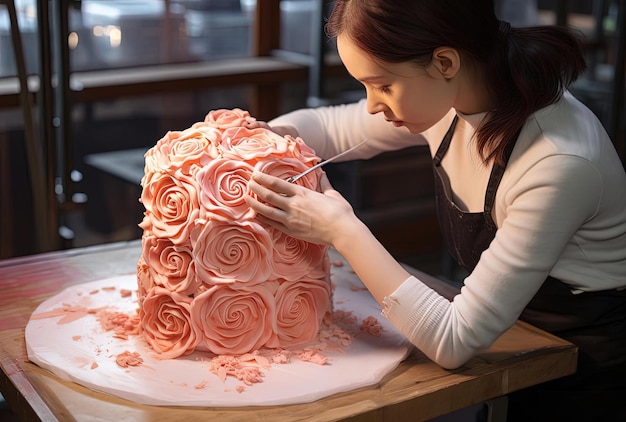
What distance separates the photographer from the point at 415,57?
143 cm

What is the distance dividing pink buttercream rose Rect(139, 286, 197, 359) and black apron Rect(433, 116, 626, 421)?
576 mm

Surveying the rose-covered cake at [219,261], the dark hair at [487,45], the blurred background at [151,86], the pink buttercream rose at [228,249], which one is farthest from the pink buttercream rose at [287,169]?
the blurred background at [151,86]

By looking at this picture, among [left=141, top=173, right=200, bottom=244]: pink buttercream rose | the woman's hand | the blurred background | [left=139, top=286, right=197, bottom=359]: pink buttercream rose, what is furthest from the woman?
the blurred background

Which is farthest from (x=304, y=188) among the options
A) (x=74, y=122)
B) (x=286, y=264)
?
(x=74, y=122)

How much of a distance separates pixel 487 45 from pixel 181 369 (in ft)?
2.46

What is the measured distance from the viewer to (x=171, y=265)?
1.45 metres

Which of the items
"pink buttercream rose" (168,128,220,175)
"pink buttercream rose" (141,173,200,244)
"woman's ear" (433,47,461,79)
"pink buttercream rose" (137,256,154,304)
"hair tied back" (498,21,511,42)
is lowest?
"pink buttercream rose" (137,256,154,304)

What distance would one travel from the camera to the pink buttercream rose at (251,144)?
1494 mm

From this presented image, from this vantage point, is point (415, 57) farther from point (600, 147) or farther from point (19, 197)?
point (19, 197)

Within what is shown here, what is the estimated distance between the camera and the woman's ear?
4.71 feet

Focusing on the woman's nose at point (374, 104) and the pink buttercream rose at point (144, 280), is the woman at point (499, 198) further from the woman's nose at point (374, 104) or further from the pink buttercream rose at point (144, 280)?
the pink buttercream rose at point (144, 280)

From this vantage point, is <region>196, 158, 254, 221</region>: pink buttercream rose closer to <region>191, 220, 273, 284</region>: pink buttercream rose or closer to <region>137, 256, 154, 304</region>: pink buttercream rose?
<region>191, 220, 273, 284</region>: pink buttercream rose

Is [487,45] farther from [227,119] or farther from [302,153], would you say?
[227,119]

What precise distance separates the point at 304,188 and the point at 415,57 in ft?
0.94
